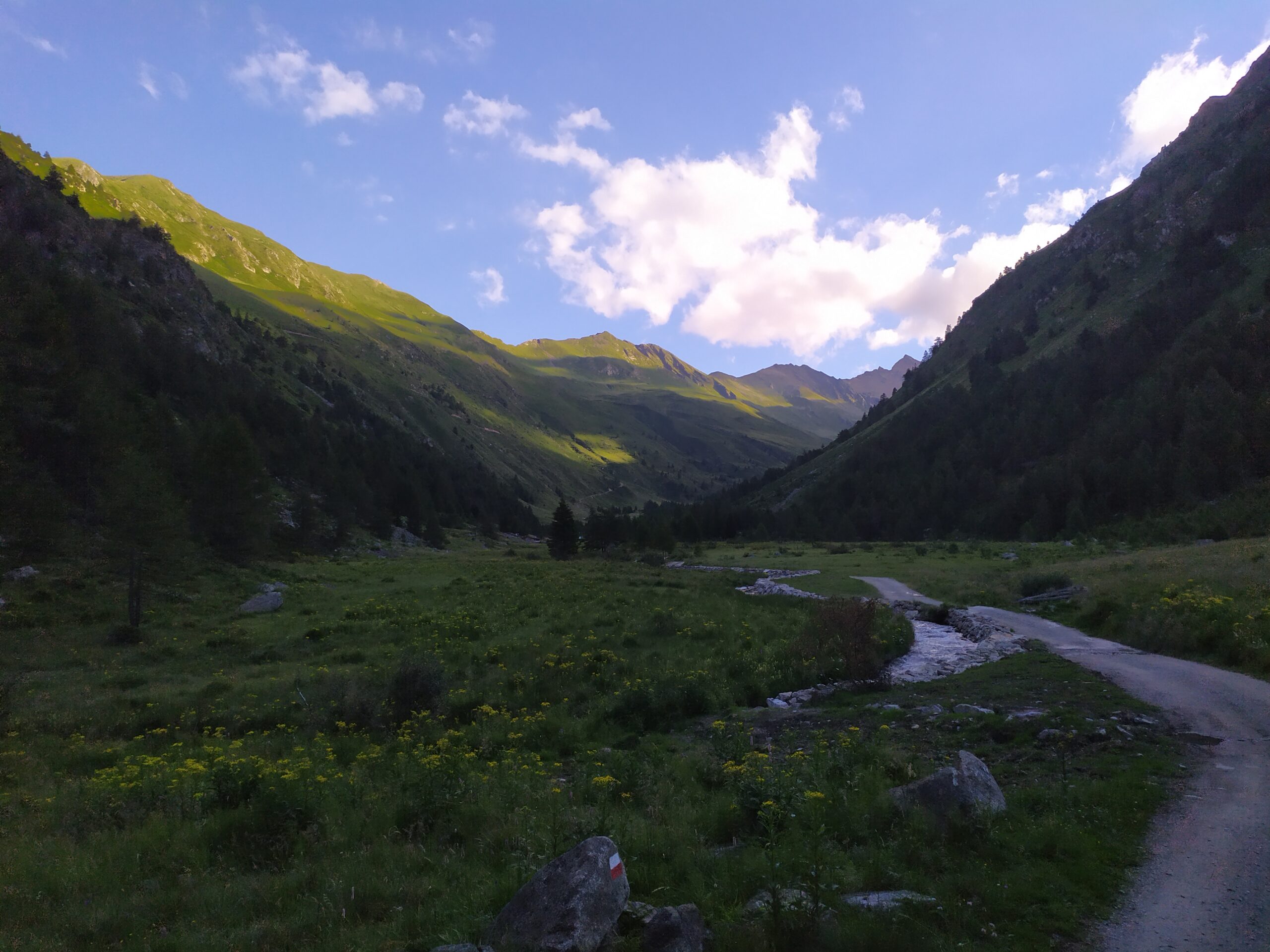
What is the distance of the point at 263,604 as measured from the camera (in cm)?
3353

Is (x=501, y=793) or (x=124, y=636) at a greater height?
(x=501, y=793)

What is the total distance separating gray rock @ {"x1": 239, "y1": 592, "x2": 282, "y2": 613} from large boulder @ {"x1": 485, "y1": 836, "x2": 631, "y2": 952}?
32970 mm

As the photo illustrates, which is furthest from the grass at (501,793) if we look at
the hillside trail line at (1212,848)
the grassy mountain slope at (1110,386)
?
the grassy mountain slope at (1110,386)

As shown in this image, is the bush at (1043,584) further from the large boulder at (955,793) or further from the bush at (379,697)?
the bush at (379,697)

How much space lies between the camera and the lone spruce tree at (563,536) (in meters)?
78.9

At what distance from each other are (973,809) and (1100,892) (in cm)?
162

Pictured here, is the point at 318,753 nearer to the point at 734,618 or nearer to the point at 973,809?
the point at 973,809

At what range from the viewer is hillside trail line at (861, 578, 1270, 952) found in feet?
19.9

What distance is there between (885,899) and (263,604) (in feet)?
118

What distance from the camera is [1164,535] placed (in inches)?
2069

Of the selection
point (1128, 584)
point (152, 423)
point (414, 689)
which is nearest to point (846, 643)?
point (414, 689)

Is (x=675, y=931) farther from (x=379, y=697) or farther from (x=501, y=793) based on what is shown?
(x=379, y=697)

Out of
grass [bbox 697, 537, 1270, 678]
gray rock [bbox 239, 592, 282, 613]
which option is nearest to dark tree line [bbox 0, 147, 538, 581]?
gray rock [bbox 239, 592, 282, 613]

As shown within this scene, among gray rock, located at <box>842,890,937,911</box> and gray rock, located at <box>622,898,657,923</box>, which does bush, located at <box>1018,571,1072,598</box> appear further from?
gray rock, located at <box>622,898,657,923</box>
